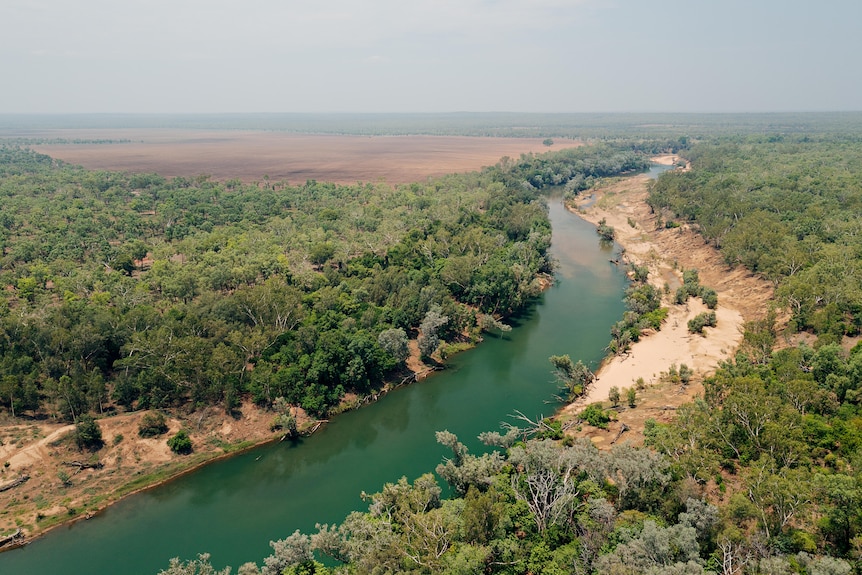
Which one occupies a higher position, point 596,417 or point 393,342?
point 393,342

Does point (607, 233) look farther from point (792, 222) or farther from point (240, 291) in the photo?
point (240, 291)

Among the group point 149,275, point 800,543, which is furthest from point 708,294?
point 149,275

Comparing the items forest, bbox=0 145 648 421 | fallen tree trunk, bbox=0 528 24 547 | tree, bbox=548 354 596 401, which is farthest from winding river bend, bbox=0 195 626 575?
forest, bbox=0 145 648 421

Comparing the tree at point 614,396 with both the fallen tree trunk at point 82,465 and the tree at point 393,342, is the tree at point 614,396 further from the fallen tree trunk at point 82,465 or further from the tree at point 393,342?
the fallen tree trunk at point 82,465

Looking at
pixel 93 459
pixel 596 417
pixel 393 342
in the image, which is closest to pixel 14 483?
pixel 93 459

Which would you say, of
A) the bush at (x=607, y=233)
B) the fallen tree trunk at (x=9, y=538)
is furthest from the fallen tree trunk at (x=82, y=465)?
the bush at (x=607, y=233)

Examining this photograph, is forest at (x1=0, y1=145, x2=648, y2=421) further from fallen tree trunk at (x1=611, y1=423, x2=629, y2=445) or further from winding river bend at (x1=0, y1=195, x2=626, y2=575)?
fallen tree trunk at (x1=611, y1=423, x2=629, y2=445)

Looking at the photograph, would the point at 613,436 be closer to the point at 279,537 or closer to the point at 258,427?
the point at 279,537
